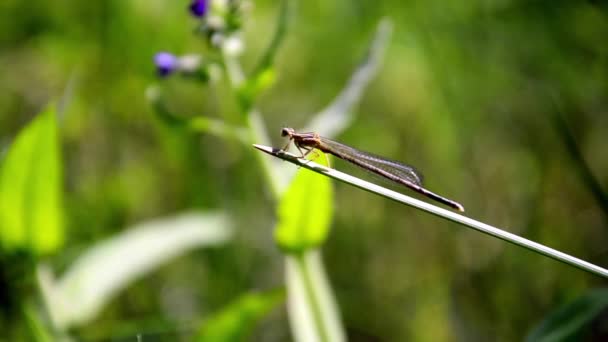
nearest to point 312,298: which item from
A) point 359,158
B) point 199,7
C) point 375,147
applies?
point 359,158

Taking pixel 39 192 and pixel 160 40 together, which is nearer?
pixel 39 192

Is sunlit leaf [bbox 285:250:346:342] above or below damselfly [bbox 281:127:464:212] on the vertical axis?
below

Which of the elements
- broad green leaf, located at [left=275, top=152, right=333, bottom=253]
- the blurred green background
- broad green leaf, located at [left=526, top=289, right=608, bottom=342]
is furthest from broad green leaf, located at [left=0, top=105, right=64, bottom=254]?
broad green leaf, located at [left=526, top=289, right=608, bottom=342]

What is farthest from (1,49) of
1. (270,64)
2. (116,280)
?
(270,64)

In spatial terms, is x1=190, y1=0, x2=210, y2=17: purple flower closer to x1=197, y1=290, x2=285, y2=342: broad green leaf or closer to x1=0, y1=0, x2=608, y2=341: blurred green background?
x1=0, y1=0, x2=608, y2=341: blurred green background

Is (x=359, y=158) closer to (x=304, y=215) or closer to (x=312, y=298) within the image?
(x=304, y=215)

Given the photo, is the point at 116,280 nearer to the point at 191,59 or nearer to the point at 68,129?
the point at 191,59
